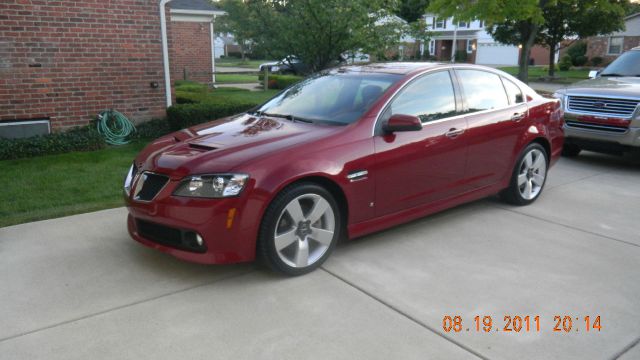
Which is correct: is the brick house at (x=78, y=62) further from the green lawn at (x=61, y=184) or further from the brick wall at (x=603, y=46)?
the brick wall at (x=603, y=46)

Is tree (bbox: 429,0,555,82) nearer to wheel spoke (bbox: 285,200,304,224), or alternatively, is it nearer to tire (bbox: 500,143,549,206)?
tire (bbox: 500,143,549,206)

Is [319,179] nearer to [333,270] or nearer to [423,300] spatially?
[333,270]

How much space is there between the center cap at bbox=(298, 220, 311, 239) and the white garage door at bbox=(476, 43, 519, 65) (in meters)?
51.3

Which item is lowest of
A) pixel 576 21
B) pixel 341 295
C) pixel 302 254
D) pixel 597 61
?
pixel 341 295

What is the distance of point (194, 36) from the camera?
829 inches

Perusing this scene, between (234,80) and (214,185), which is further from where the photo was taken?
(234,80)

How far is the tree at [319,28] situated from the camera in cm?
990

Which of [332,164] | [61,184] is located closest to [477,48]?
[61,184]

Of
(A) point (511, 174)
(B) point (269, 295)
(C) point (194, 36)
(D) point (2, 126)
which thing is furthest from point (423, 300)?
(C) point (194, 36)

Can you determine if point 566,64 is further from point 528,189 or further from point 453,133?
point 453,133

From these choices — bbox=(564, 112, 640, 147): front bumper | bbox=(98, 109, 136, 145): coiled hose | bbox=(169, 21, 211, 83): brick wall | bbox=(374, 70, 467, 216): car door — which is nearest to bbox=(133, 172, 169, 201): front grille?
bbox=(374, 70, 467, 216): car door

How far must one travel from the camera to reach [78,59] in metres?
8.45

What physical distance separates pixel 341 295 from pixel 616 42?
143ft

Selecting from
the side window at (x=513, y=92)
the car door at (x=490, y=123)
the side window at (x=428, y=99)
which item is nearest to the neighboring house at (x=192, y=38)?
the side window at (x=513, y=92)
